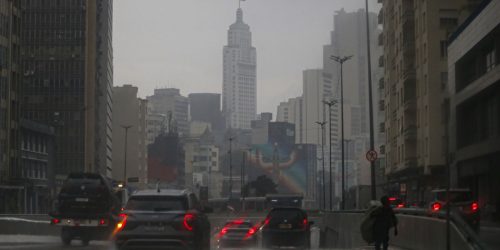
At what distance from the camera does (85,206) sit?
102 feet

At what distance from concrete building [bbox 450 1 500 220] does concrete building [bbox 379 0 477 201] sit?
28.6ft

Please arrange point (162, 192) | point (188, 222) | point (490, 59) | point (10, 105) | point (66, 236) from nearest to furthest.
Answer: point (188, 222)
point (162, 192)
point (66, 236)
point (490, 59)
point (10, 105)

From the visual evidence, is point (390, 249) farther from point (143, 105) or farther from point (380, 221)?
point (143, 105)

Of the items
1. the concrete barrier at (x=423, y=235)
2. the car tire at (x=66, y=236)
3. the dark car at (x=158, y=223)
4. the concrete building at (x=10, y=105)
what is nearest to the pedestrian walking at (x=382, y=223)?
the concrete barrier at (x=423, y=235)

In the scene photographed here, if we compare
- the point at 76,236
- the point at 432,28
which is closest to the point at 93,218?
the point at 76,236

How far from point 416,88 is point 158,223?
55.5 meters

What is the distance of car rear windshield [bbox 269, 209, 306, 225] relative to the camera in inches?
1471

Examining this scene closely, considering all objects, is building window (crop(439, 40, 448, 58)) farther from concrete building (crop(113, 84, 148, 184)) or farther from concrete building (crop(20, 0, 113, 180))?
concrete building (crop(113, 84, 148, 184))

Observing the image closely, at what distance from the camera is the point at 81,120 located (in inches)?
4975

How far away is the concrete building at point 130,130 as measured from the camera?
185375 millimetres

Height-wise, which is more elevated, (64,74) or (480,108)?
(64,74)

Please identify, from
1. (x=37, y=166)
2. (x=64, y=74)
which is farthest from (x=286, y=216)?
(x=64, y=74)

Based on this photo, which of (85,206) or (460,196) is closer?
(85,206)

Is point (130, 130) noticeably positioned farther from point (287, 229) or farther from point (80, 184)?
point (80, 184)
